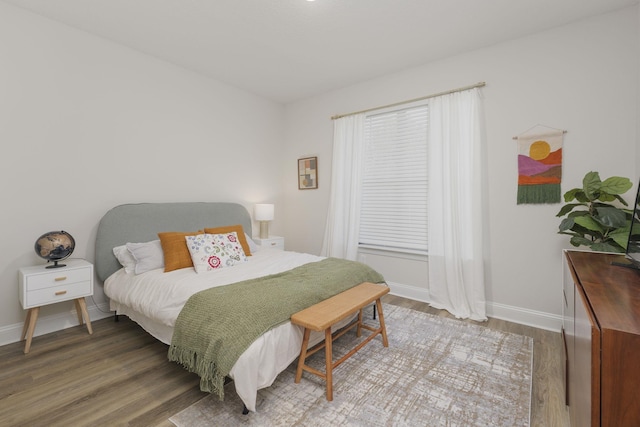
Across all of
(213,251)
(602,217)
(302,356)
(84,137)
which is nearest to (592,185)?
(602,217)

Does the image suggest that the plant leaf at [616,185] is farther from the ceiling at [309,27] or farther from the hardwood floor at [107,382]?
the ceiling at [309,27]

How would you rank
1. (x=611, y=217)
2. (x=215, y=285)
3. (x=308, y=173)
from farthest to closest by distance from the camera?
1. (x=308, y=173)
2. (x=215, y=285)
3. (x=611, y=217)

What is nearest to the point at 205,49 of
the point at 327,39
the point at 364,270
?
the point at 327,39

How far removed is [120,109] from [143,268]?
170 centimetres

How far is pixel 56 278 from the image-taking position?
2.40 metres

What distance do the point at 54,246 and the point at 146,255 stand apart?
67 centimetres

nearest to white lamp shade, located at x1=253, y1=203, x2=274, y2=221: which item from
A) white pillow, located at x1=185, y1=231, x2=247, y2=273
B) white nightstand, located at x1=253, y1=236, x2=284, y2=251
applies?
white nightstand, located at x1=253, y1=236, x2=284, y2=251

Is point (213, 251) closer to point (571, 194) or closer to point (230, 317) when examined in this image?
point (230, 317)

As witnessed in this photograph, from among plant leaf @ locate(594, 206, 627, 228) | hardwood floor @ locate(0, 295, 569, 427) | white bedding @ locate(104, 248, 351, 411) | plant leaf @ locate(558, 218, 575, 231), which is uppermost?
plant leaf @ locate(594, 206, 627, 228)

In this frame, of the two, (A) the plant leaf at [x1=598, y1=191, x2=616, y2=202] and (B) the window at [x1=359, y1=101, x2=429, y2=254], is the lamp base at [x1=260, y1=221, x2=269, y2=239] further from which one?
(A) the plant leaf at [x1=598, y1=191, x2=616, y2=202]

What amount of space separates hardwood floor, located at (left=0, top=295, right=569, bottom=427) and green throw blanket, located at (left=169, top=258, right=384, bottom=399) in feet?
0.89

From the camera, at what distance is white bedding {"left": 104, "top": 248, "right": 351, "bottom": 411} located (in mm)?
1626

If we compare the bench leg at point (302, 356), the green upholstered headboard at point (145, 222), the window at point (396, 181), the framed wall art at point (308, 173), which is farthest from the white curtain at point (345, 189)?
the bench leg at point (302, 356)

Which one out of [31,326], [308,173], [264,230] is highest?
[308,173]
